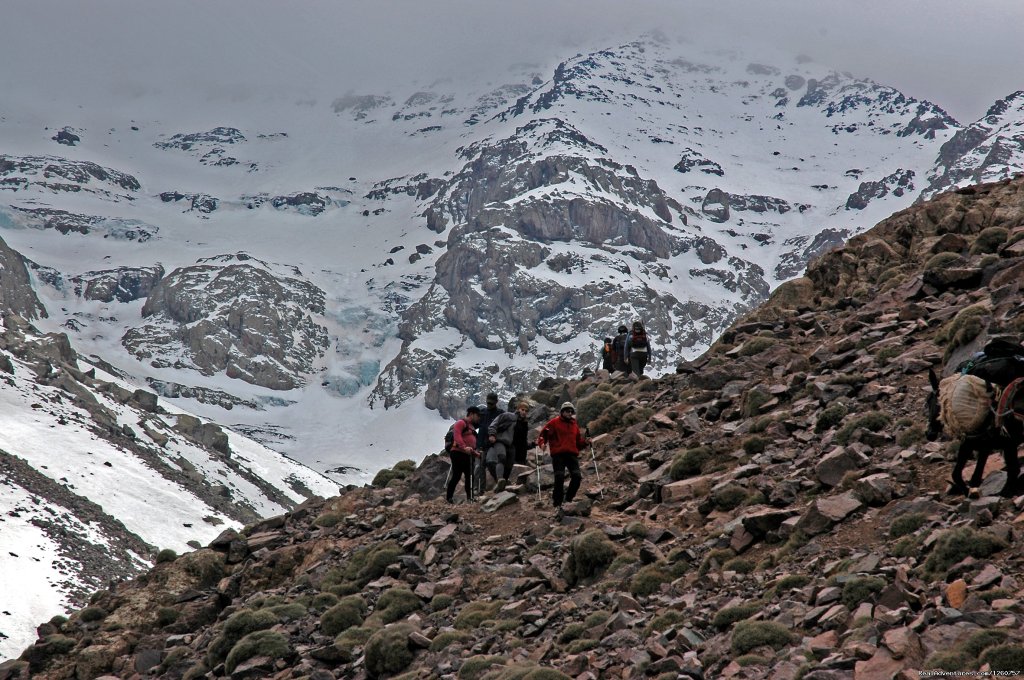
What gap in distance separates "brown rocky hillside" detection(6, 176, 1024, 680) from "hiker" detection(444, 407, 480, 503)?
26.5 inches

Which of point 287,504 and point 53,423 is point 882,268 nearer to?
point 53,423

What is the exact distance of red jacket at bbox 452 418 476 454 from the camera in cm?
2338

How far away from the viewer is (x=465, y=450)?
23.6 metres

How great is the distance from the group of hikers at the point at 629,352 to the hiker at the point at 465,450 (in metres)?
10.2

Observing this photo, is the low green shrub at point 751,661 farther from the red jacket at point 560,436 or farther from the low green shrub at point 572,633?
the red jacket at point 560,436

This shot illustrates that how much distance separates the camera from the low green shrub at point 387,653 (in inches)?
613

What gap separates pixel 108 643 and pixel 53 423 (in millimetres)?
151644

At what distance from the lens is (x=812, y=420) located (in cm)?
2002

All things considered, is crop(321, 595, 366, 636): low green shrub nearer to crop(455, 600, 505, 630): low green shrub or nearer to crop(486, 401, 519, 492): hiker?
crop(455, 600, 505, 630): low green shrub

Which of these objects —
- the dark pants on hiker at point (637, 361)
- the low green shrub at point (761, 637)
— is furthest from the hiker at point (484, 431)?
the low green shrub at point (761, 637)

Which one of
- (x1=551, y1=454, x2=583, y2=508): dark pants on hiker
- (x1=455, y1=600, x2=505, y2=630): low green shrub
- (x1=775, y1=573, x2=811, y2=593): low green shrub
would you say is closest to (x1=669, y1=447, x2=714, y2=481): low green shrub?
(x1=551, y1=454, x2=583, y2=508): dark pants on hiker

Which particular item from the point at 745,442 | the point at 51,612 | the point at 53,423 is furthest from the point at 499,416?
the point at 53,423

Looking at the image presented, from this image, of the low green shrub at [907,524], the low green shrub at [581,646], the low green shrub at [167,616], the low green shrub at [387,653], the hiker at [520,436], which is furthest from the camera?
the hiker at [520,436]

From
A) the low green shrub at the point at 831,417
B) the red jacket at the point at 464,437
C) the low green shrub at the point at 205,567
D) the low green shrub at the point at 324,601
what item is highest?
the red jacket at the point at 464,437
